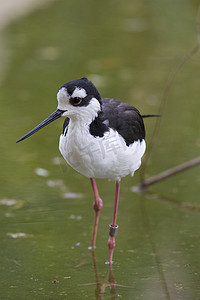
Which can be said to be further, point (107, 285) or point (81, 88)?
point (107, 285)

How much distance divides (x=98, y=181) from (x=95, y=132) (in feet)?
6.73

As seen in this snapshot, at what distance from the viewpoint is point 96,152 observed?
3.82 metres

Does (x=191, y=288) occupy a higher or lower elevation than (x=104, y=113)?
lower

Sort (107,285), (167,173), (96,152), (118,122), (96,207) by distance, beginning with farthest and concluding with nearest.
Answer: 1. (167,173)
2. (96,207)
3. (107,285)
4. (118,122)
5. (96,152)

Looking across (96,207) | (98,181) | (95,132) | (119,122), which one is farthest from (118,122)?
(98,181)

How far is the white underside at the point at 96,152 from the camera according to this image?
150 inches

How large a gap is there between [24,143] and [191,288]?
3.14 meters

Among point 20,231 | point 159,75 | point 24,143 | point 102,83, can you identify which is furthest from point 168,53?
point 20,231

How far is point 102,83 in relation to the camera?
8.19 metres

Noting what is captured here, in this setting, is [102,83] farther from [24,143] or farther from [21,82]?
[24,143]

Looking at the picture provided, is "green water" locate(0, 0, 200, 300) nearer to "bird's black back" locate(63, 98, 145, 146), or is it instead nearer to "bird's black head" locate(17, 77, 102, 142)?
"bird's black back" locate(63, 98, 145, 146)

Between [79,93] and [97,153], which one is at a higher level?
[79,93]

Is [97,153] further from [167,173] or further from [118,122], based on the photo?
[167,173]

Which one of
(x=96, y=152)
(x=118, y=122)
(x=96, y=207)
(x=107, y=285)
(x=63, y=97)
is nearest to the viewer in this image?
(x=63, y=97)
